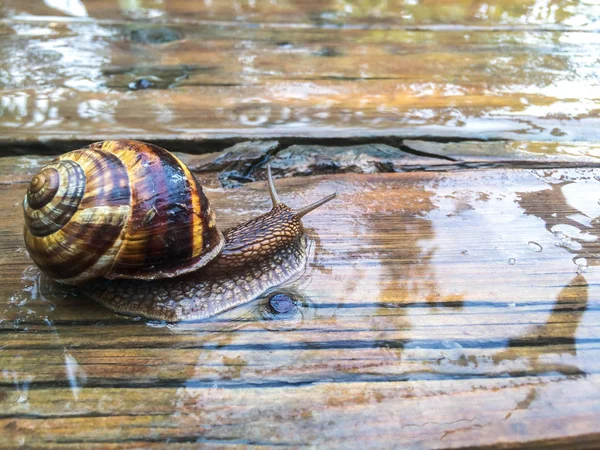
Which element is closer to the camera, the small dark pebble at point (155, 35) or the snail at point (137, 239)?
the snail at point (137, 239)

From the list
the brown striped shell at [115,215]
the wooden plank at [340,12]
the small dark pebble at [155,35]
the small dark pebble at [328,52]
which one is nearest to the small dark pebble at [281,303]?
the brown striped shell at [115,215]

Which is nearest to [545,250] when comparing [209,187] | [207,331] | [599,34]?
[207,331]

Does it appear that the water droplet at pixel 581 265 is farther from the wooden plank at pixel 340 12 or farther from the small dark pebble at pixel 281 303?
the wooden plank at pixel 340 12

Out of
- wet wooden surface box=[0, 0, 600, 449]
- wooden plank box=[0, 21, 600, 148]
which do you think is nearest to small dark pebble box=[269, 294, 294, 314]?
wet wooden surface box=[0, 0, 600, 449]

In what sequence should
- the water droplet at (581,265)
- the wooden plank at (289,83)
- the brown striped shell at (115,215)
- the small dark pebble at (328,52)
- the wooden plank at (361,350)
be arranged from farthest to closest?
1. the small dark pebble at (328,52)
2. the wooden plank at (289,83)
3. the water droplet at (581,265)
4. the brown striped shell at (115,215)
5. the wooden plank at (361,350)

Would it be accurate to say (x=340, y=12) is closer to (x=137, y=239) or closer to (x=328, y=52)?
(x=328, y=52)

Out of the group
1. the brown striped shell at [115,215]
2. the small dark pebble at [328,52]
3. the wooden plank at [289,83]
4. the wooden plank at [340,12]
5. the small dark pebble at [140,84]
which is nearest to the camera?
the brown striped shell at [115,215]

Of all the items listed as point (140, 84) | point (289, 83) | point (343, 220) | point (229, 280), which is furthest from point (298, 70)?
point (229, 280)
